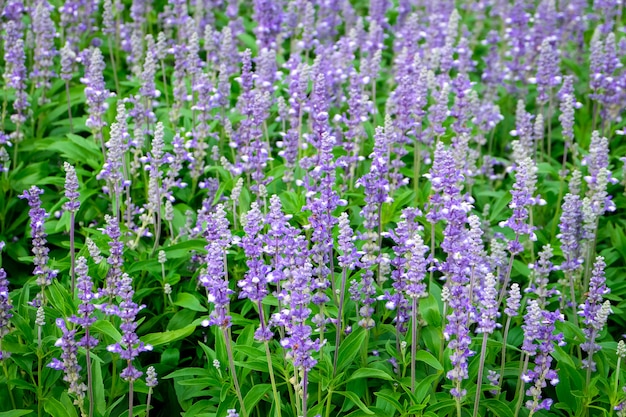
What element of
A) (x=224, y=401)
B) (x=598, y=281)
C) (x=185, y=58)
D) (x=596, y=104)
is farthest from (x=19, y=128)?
(x=596, y=104)

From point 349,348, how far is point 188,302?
4.53ft

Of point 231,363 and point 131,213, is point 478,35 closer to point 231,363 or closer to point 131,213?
point 131,213

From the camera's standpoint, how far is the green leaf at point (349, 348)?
5.49m

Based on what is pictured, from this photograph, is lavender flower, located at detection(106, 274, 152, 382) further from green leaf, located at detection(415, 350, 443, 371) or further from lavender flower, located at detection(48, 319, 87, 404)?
green leaf, located at detection(415, 350, 443, 371)

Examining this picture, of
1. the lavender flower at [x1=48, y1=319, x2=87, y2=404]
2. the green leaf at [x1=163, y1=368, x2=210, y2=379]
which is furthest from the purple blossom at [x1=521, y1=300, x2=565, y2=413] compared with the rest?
the lavender flower at [x1=48, y1=319, x2=87, y2=404]

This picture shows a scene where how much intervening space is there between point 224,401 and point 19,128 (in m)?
4.12

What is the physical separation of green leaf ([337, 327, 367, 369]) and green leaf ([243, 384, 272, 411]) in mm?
499

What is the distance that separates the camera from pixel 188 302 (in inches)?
245

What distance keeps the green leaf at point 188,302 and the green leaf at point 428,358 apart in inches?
62.0

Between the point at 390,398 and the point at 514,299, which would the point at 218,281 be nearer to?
the point at 390,398

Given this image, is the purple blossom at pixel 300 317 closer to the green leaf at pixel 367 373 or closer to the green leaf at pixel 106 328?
the green leaf at pixel 367 373

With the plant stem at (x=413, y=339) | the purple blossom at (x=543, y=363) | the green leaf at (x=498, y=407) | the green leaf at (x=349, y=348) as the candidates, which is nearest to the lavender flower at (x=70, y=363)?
the green leaf at (x=349, y=348)

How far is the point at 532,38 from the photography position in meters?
10.2

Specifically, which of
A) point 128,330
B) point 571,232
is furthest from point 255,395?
point 571,232
